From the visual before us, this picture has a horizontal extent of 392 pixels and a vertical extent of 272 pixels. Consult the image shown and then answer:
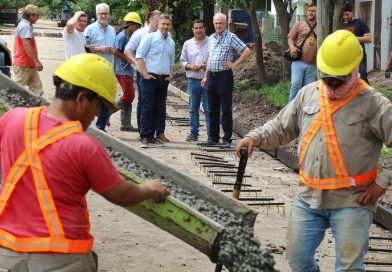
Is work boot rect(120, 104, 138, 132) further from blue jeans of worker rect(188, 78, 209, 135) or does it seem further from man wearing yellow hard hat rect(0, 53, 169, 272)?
man wearing yellow hard hat rect(0, 53, 169, 272)

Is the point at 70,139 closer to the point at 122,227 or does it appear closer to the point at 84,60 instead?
the point at 84,60

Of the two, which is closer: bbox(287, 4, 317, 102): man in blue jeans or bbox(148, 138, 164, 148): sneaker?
bbox(287, 4, 317, 102): man in blue jeans

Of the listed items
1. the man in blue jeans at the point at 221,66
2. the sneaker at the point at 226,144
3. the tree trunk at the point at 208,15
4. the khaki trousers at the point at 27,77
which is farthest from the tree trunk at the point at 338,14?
the tree trunk at the point at 208,15

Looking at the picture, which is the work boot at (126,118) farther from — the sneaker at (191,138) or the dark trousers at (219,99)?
the dark trousers at (219,99)

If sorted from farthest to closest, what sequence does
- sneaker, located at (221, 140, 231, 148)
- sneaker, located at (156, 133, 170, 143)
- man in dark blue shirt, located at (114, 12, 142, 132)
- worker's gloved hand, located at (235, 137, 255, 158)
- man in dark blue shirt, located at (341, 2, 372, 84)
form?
man in dark blue shirt, located at (114, 12, 142, 132)
sneaker, located at (156, 133, 170, 143)
sneaker, located at (221, 140, 231, 148)
man in dark blue shirt, located at (341, 2, 372, 84)
worker's gloved hand, located at (235, 137, 255, 158)

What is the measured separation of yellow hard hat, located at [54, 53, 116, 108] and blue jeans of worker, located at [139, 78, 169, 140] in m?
9.42

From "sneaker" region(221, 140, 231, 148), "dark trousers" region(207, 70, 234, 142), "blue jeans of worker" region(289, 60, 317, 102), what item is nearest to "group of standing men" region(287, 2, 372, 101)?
"blue jeans of worker" region(289, 60, 317, 102)

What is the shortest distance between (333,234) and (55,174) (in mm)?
2236

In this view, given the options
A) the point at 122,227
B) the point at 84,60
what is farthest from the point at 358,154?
the point at 122,227

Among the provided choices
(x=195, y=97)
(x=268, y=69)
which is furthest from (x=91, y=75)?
(x=268, y=69)

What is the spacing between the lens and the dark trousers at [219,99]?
1370cm

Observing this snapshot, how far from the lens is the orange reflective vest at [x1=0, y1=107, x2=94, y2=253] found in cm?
405

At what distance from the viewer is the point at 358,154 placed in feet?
17.9

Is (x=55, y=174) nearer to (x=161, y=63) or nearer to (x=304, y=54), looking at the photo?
(x=161, y=63)
